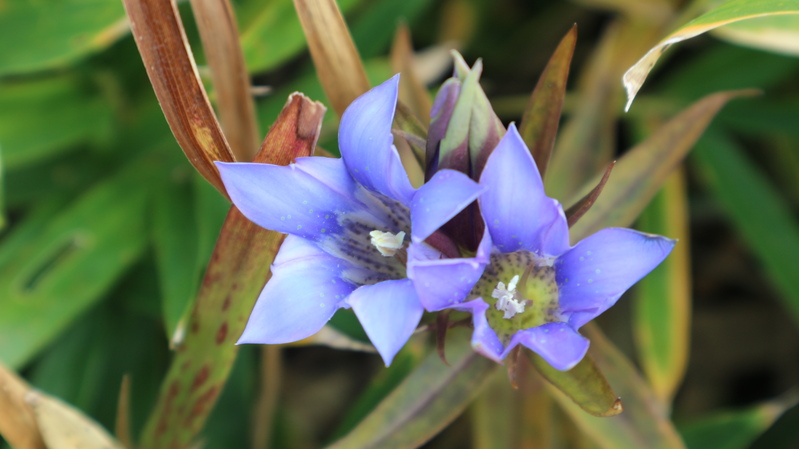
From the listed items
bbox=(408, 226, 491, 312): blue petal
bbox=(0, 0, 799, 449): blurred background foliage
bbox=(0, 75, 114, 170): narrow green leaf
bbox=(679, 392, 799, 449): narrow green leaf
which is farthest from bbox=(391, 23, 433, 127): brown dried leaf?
bbox=(679, 392, 799, 449): narrow green leaf

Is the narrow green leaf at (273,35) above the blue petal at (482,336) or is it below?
above

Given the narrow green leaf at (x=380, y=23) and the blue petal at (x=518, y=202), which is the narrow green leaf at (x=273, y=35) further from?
the blue petal at (x=518, y=202)

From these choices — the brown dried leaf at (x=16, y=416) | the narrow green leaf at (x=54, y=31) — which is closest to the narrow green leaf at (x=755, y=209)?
the narrow green leaf at (x=54, y=31)

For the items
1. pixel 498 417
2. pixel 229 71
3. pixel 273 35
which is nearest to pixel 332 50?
pixel 229 71

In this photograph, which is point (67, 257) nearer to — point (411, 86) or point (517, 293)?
point (411, 86)

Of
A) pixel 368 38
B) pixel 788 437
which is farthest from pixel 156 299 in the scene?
pixel 788 437

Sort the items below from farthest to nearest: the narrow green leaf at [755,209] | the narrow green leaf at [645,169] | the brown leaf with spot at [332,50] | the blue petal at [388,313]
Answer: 1. the narrow green leaf at [755,209]
2. the narrow green leaf at [645,169]
3. the brown leaf with spot at [332,50]
4. the blue petal at [388,313]

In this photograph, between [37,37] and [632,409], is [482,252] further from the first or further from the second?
[37,37]
